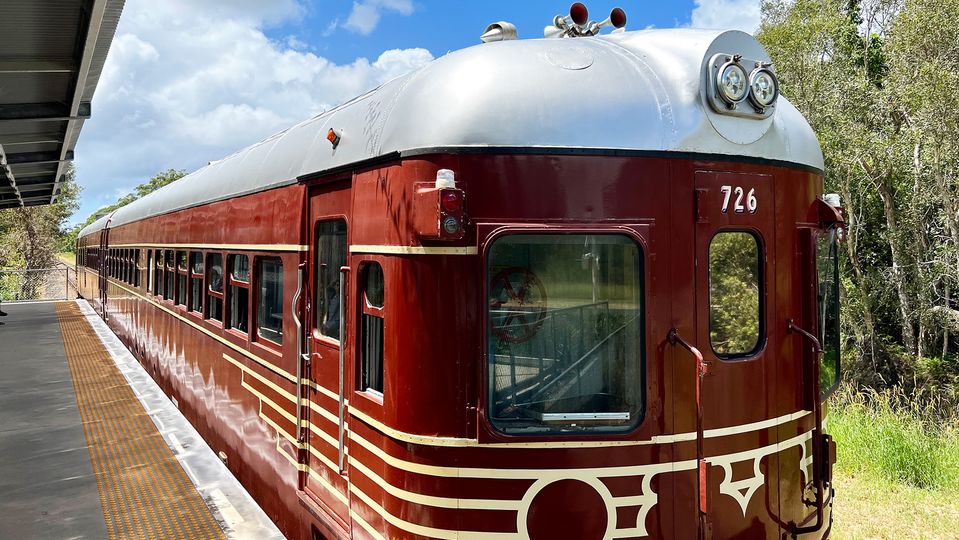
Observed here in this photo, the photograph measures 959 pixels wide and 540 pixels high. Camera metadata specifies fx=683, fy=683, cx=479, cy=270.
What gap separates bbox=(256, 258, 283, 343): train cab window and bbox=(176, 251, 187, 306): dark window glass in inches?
129

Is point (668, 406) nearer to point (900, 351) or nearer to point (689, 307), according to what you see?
point (689, 307)

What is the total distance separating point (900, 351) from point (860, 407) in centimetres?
956

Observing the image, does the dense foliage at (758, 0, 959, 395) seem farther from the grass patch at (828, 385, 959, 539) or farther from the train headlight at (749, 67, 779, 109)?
the train headlight at (749, 67, 779, 109)

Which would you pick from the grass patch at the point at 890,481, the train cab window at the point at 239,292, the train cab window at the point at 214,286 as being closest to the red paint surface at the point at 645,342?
the train cab window at the point at 239,292

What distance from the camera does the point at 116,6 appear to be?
17.4 feet

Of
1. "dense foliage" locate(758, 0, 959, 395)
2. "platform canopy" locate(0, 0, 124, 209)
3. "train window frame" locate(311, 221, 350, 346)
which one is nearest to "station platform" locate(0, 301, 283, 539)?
"train window frame" locate(311, 221, 350, 346)

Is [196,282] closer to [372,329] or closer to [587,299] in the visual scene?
[372,329]

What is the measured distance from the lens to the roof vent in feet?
12.3

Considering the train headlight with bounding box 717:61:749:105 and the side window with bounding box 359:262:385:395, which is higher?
the train headlight with bounding box 717:61:749:105

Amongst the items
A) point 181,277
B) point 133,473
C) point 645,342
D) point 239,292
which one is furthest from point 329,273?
point 181,277

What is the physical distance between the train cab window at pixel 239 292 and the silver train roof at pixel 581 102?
100 inches

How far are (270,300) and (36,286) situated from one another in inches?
1468

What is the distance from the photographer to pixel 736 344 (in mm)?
3309

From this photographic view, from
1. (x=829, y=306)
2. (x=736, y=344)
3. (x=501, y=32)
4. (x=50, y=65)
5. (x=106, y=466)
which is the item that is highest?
(x=50, y=65)
